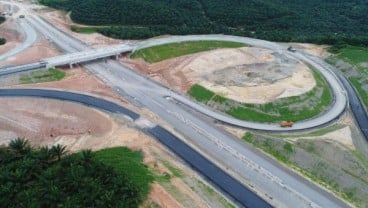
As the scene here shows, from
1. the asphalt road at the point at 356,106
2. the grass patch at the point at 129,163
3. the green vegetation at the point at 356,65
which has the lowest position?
the grass patch at the point at 129,163

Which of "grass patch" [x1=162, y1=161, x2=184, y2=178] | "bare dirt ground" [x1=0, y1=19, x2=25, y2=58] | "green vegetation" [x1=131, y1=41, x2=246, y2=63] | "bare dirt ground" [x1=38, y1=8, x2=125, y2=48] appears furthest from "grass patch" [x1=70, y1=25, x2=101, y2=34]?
"grass patch" [x1=162, y1=161, x2=184, y2=178]

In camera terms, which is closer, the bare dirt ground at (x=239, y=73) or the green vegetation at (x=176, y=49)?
the bare dirt ground at (x=239, y=73)

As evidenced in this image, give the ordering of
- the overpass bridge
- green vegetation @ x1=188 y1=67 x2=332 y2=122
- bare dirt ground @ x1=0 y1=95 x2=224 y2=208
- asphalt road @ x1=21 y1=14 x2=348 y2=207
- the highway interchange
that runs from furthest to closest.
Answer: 1. the overpass bridge
2. green vegetation @ x1=188 y1=67 x2=332 y2=122
3. bare dirt ground @ x1=0 y1=95 x2=224 y2=208
4. the highway interchange
5. asphalt road @ x1=21 y1=14 x2=348 y2=207

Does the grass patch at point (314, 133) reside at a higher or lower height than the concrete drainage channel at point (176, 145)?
higher

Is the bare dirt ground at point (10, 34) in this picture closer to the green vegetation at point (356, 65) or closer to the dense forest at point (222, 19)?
the dense forest at point (222, 19)

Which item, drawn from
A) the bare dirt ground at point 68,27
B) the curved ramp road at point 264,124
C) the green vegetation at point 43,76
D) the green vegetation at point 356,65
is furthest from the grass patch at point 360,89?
the green vegetation at point 43,76

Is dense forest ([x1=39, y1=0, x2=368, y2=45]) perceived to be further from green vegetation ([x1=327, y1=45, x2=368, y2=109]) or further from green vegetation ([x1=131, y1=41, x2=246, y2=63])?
green vegetation ([x1=131, y1=41, x2=246, y2=63])

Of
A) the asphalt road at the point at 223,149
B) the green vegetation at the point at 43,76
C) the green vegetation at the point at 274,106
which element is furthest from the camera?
the green vegetation at the point at 43,76

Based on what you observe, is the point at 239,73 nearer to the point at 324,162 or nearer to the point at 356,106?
the point at 356,106

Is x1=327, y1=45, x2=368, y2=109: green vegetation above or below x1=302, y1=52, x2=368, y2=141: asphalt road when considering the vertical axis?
above

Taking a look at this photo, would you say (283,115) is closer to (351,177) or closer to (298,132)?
(298,132)
